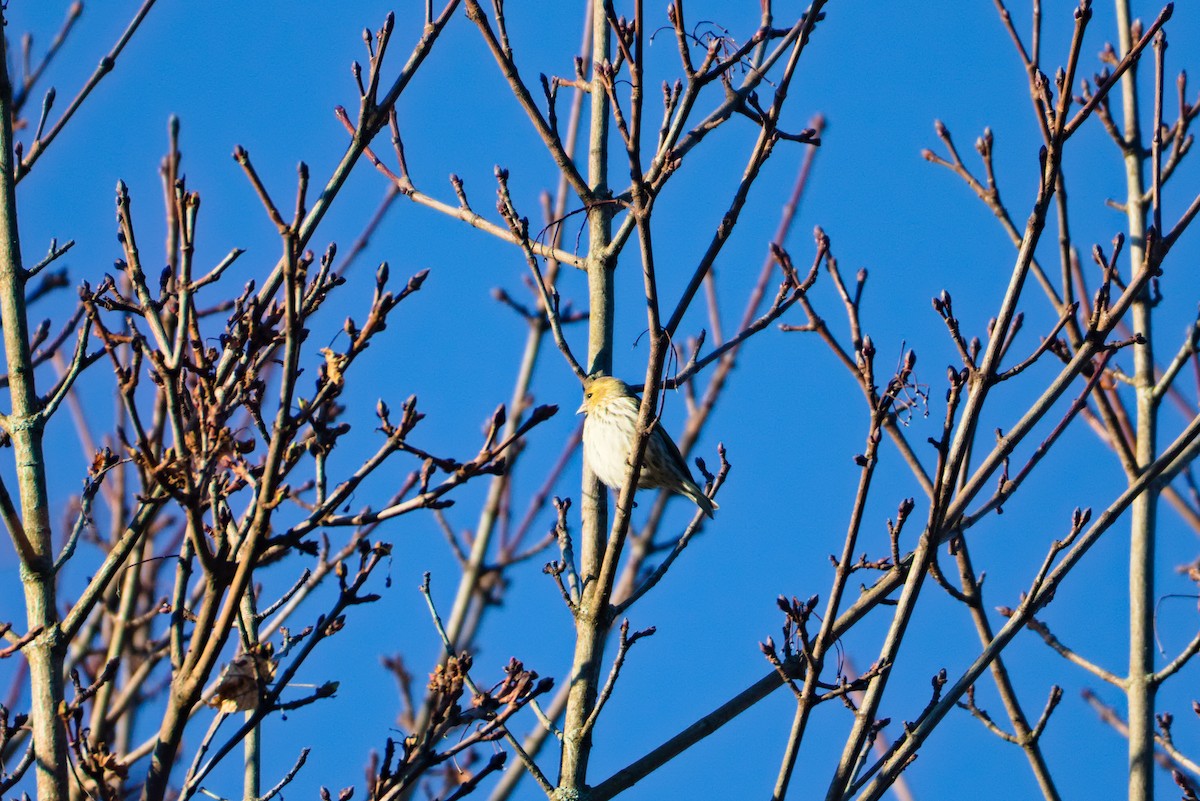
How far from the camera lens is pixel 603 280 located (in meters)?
4.11

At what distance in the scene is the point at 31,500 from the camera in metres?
3.44

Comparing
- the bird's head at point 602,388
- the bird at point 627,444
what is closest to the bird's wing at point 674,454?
the bird at point 627,444

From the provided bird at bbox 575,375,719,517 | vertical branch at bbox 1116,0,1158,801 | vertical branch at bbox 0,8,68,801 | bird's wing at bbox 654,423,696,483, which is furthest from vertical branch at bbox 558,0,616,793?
bird's wing at bbox 654,423,696,483

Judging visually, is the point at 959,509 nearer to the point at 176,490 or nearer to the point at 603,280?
the point at 603,280

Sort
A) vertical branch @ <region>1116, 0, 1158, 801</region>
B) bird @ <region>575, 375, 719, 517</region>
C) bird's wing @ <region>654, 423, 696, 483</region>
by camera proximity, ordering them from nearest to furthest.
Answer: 1. vertical branch @ <region>1116, 0, 1158, 801</region>
2. bird @ <region>575, 375, 719, 517</region>
3. bird's wing @ <region>654, 423, 696, 483</region>

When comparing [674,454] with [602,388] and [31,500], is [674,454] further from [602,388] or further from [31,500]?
[31,500]

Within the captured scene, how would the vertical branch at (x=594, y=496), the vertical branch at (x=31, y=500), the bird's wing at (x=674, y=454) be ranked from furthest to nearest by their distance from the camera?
the bird's wing at (x=674, y=454) < the vertical branch at (x=594, y=496) < the vertical branch at (x=31, y=500)

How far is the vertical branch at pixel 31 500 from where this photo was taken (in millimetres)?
3180

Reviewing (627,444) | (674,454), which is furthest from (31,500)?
(674,454)

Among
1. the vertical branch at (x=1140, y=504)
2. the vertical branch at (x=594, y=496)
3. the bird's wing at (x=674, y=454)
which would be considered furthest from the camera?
the bird's wing at (x=674, y=454)

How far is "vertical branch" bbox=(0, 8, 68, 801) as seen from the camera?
3.18 m

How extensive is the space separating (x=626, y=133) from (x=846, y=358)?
111 centimetres

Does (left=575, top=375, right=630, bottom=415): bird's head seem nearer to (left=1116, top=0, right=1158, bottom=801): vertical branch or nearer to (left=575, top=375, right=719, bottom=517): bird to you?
(left=575, top=375, right=719, bottom=517): bird

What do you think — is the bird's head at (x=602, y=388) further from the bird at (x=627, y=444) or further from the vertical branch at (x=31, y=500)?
the vertical branch at (x=31, y=500)
